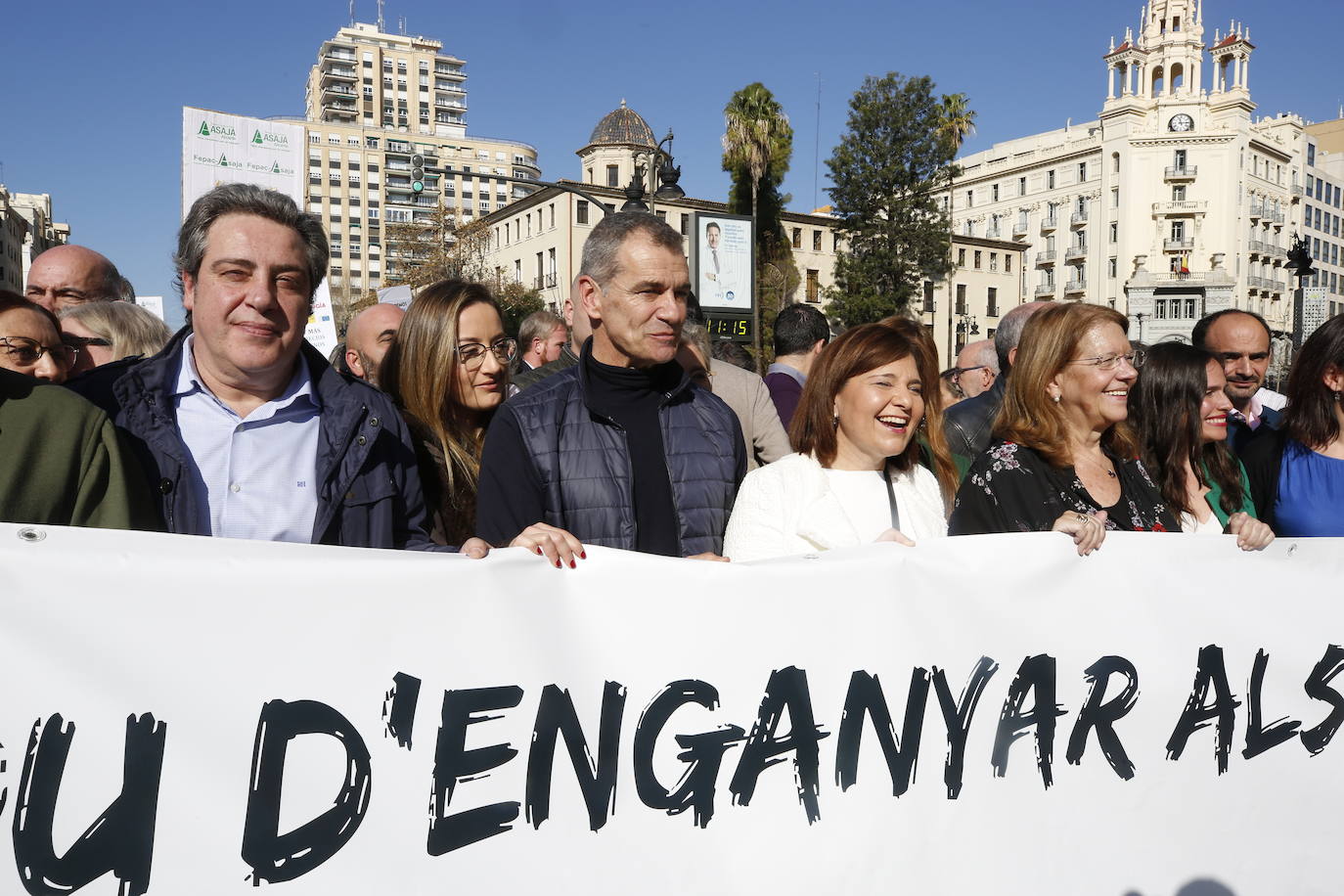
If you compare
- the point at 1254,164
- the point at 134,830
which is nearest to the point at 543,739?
the point at 134,830

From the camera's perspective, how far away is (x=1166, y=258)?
69500 mm

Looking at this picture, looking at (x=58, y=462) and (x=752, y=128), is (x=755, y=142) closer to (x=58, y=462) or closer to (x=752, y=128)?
(x=752, y=128)

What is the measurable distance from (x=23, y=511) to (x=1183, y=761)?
2965 millimetres

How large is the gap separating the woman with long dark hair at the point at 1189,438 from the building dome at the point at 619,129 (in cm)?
6590

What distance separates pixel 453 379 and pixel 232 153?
4.92 metres

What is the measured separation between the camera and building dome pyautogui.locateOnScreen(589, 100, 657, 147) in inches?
2650

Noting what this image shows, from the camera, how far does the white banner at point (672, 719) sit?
6.50 feet

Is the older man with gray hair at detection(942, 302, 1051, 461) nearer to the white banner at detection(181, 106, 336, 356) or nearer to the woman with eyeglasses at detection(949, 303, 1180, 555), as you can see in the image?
the woman with eyeglasses at detection(949, 303, 1180, 555)

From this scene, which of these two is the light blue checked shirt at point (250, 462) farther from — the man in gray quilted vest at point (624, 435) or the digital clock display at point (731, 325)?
the digital clock display at point (731, 325)

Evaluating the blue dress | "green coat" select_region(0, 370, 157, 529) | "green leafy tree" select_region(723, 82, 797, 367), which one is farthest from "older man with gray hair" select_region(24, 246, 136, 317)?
"green leafy tree" select_region(723, 82, 797, 367)

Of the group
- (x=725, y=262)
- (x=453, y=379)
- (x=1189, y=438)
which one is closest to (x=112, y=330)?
(x=453, y=379)

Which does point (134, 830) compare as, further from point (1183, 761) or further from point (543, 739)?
point (1183, 761)

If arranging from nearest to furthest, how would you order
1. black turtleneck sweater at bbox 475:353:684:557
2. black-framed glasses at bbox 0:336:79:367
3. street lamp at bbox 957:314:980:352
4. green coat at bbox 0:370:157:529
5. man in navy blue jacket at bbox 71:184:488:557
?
green coat at bbox 0:370:157:529
man in navy blue jacket at bbox 71:184:488:557
black-framed glasses at bbox 0:336:79:367
black turtleneck sweater at bbox 475:353:684:557
street lamp at bbox 957:314:980:352

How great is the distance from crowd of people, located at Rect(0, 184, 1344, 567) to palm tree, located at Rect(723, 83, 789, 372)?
36571 millimetres
